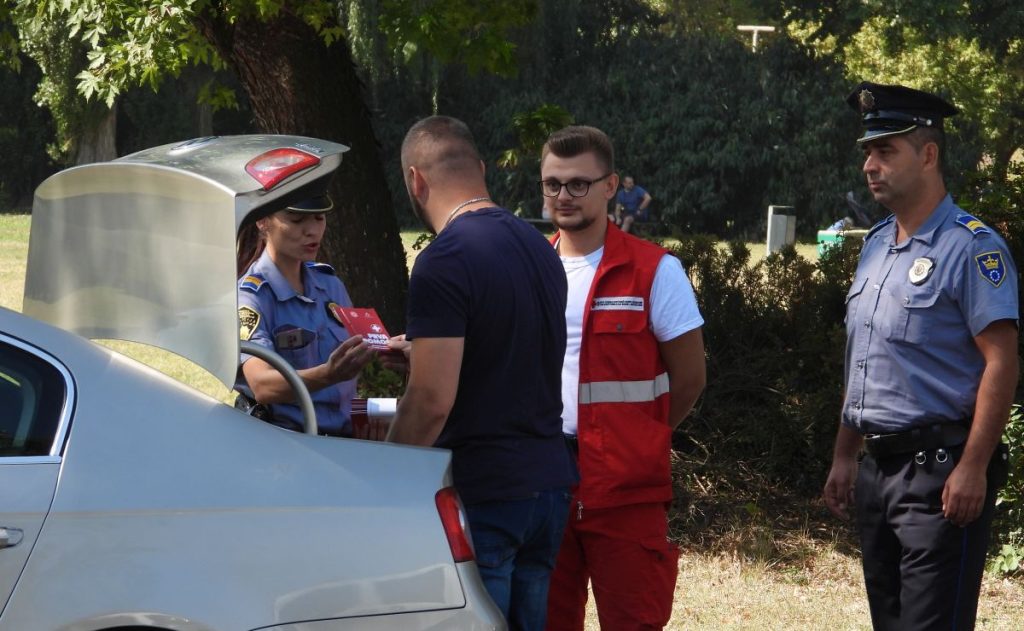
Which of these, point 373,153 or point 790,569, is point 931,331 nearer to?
point 790,569

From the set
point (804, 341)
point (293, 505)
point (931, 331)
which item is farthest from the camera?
point (804, 341)

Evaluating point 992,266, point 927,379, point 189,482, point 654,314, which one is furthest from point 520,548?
point 992,266

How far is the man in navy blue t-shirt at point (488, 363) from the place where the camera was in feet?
10.3

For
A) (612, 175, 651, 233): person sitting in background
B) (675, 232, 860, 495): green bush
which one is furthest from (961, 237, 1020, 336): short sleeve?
(612, 175, 651, 233): person sitting in background

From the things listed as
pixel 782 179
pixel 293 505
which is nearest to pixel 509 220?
pixel 293 505

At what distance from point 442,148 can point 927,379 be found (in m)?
1.57

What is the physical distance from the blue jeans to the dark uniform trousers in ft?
3.42

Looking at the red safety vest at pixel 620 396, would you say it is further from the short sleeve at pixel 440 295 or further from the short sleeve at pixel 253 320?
the short sleeve at pixel 253 320

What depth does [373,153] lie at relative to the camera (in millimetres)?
7836

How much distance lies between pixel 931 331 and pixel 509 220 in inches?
51.6

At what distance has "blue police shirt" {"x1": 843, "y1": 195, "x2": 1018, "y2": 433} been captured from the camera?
361 cm

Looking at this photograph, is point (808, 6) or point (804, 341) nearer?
point (804, 341)

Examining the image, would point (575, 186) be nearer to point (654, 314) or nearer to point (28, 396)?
point (654, 314)

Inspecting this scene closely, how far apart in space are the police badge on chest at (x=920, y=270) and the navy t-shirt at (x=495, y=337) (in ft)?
3.68
